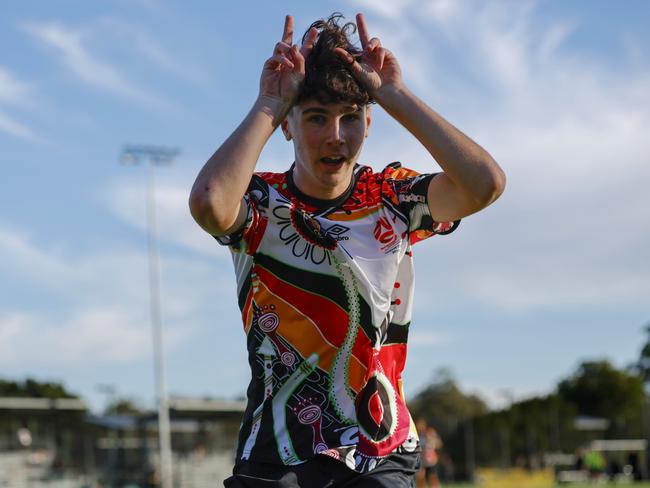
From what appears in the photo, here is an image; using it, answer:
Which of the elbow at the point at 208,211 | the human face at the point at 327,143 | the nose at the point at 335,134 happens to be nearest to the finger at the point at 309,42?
the human face at the point at 327,143

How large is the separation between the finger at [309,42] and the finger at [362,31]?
183 mm

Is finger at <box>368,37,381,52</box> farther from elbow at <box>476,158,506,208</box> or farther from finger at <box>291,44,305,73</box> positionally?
elbow at <box>476,158,506,208</box>

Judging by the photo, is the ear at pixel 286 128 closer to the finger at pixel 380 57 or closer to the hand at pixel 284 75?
the hand at pixel 284 75

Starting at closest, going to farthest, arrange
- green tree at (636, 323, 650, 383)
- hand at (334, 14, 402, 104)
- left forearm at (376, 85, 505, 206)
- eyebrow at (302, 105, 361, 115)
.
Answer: left forearm at (376, 85, 505, 206)
eyebrow at (302, 105, 361, 115)
hand at (334, 14, 402, 104)
green tree at (636, 323, 650, 383)

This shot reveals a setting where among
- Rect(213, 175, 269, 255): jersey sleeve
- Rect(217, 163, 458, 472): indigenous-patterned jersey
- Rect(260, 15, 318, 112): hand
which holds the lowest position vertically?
Rect(217, 163, 458, 472): indigenous-patterned jersey

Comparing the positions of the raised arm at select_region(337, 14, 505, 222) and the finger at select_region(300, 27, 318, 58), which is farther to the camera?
the finger at select_region(300, 27, 318, 58)

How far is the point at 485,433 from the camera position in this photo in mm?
60156

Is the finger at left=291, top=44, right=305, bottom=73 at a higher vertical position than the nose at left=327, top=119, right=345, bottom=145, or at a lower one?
higher

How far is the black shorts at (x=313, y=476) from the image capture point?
3369 millimetres

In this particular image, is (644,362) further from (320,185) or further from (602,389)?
(320,185)

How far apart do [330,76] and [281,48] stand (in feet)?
0.85

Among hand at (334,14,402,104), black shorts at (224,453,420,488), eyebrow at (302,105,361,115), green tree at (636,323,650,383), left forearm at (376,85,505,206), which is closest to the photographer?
black shorts at (224,453,420,488)

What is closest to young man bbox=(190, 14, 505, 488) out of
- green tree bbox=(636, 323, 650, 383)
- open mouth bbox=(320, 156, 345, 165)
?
open mouth bbox=(320, 156, 345, 165)

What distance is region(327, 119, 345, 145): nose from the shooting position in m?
3.58
